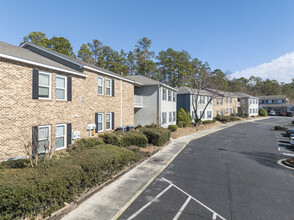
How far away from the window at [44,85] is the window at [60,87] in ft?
2.10

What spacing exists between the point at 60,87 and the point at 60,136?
356 centimetres

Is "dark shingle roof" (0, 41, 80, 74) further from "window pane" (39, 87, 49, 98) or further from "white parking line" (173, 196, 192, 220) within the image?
"white parking line" (173, 196, 192, 220)

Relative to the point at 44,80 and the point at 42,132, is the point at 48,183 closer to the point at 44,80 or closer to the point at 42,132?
the point at 42,132

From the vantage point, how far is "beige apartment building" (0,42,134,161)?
933 cm

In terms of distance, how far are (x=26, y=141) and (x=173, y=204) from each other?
9.06 meters

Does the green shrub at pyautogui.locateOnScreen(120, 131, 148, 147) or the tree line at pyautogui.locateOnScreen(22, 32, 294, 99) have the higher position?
the tree line at pyautogui.locateOnScreen(22, 32, 294, 99)

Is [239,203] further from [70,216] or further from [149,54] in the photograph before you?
[149,54]

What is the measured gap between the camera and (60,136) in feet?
39.8

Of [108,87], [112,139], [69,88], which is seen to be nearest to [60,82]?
[69,88]

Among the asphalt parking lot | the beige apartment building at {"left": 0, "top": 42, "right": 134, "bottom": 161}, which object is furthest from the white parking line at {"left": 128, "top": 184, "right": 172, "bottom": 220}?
the beige apartment building at {"left": 0, "top": 42, "right": 134, "bottom": 161}

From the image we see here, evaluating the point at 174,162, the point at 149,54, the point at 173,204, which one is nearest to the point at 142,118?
the point at 174,162

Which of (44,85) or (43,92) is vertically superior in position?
(44,85)

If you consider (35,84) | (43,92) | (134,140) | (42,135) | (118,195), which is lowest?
(118,195)

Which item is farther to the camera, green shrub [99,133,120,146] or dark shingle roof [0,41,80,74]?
green shrub [99,133,120,146]
